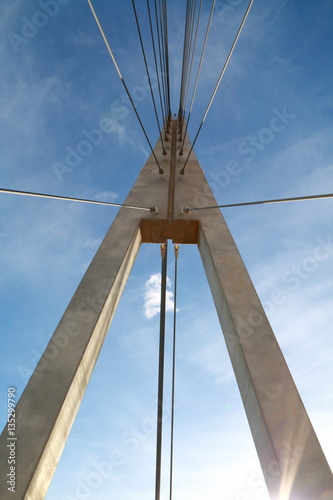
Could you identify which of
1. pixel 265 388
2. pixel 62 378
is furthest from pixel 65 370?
pixel 265 388

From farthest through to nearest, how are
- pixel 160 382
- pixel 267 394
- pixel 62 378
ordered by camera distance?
1. pixel 160 382
2. pixel 62 378
3. pixel 267 394

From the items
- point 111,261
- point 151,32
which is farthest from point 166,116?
point 111,261

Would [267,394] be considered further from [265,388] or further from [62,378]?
[62,378]

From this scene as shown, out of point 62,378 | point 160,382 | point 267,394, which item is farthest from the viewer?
point 160,382

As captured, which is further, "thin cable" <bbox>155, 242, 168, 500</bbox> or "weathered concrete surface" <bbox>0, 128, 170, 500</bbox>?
"thin cable" <bbox>155, 242, 168, 500</bbox>

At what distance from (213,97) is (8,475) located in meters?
5.27

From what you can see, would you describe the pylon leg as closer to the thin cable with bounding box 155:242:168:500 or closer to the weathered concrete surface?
the weathered concrete surface

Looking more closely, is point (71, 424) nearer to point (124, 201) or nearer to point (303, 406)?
point (303, 406)

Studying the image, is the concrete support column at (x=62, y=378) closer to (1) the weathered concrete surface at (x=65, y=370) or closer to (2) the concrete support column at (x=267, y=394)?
(1) the weathered concrete surface at (x=65, y=370)

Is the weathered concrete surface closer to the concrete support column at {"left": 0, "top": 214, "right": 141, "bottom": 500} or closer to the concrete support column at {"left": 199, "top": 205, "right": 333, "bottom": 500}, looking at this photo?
the concrete support column at {"left": 0, "top": 214, "right": 141, "bottom": 500}

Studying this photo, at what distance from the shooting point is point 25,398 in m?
3.46

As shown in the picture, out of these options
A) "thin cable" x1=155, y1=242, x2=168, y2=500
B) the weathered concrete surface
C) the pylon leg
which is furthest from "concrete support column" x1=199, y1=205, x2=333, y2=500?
"thin cable" x1=155, y1=242, x2=168, y2=500

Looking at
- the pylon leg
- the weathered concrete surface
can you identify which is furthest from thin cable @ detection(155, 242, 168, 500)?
the pylon leg

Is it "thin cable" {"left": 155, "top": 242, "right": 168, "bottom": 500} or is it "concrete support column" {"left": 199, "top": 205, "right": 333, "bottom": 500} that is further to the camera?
"thin cable" {"left": 155, "top": 242, "right": 168, "bottom": 500}
